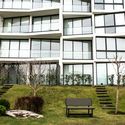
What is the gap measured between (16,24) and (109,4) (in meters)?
13.0

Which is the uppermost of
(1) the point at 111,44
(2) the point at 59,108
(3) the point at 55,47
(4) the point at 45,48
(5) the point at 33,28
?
(5) the point at 33,28

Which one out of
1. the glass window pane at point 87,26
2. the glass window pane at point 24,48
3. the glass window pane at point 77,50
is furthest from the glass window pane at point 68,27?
the glass window pane at point 24,48

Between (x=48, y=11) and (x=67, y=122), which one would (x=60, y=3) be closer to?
(x=48, y=11)

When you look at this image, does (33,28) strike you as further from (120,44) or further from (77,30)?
(120,44)

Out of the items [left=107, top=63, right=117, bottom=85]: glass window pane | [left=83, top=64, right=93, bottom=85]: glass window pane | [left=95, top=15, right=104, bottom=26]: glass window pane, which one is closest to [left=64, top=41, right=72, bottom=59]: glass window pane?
[left=83, top=64, right=93, bottom=85]: glass window pane

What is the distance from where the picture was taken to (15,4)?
39844 mm

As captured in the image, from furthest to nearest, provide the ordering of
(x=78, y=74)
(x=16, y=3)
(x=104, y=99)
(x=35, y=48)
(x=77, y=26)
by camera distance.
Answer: (x=16, y=3)
(x=77, y=26)
(x=35, y=48)
(x=78, y=74)
(x=104, y=99)

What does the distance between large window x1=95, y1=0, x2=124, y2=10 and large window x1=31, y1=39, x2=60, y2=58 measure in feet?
24.2

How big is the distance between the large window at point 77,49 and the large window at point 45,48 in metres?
1.15

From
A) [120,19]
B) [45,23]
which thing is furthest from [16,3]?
[120,19]

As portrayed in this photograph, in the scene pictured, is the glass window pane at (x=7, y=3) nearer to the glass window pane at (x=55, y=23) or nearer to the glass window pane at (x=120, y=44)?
the glass window pane at (x=55, y=23)

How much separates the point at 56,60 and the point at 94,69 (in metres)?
4.89

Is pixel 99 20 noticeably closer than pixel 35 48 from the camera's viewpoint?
Yes

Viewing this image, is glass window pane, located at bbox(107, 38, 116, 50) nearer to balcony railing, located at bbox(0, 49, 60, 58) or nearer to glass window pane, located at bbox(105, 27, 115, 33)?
glass window pane, located at bbox(105, 27, 115, 33)
